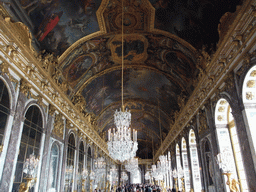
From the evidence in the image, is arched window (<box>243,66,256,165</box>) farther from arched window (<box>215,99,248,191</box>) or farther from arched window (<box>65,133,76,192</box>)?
arched window (<box>65,133,76,192</box>)

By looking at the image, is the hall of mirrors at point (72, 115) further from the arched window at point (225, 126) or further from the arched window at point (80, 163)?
the arched window at point (80, 163)

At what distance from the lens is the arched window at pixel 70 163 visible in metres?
11.4

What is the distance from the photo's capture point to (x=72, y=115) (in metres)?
13.1

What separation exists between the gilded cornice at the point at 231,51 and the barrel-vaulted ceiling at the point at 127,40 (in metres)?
1.17

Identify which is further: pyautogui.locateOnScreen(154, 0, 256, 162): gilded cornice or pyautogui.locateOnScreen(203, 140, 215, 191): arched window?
pyautogui.locateOnScreen(203, 140, 215, 191): arched window

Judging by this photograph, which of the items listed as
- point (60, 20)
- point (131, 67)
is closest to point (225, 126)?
point (131, 67)

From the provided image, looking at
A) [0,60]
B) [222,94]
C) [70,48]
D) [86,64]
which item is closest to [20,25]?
[0,60]

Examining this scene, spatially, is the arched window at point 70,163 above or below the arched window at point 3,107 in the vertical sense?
below

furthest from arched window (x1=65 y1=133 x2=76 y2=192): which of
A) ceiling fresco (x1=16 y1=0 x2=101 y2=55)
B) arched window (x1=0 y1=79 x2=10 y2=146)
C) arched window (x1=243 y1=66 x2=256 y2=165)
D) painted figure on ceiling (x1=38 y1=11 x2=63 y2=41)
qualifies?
arched window (x1=243 y1=66 x2=256 y2=165)

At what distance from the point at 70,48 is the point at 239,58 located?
8.32 metres

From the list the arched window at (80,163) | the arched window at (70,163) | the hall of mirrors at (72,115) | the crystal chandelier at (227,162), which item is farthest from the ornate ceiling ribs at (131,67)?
the crystal chandelier at (227,162)

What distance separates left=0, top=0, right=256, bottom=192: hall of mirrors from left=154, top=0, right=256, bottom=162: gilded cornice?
0.03 m

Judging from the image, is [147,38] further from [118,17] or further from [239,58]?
[239,58]

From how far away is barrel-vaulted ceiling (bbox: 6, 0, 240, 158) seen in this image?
8.41 meters
